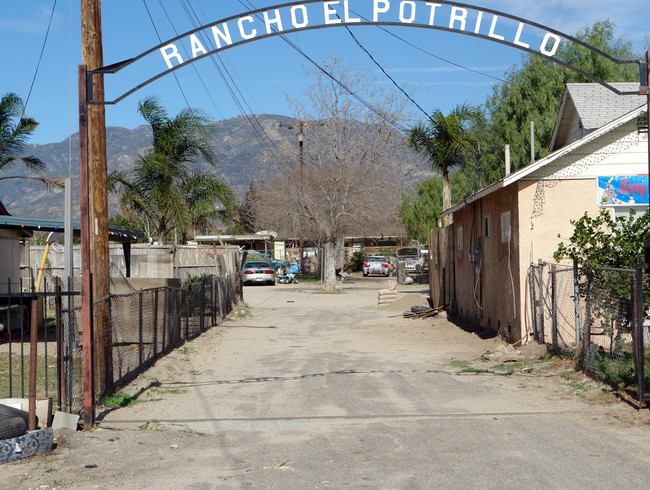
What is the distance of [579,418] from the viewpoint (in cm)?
817

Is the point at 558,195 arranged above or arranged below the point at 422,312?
above

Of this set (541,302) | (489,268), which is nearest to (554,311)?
(541,302)

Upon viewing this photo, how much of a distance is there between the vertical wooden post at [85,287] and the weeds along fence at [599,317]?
612cm

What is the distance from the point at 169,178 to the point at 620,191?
1600cm

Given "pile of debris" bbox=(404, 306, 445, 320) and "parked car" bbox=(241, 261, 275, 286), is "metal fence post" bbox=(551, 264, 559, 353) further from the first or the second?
"parked car" bbox=(241, 261, 275, 286)

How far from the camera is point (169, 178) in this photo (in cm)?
2583

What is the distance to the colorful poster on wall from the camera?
1467 centimetres

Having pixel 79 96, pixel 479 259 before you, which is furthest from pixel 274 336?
pixel 79 96

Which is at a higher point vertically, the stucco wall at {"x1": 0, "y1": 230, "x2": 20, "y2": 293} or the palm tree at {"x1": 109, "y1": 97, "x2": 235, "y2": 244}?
the palm tree at {"x1": 109, "y1": 97, "x2": 235, "y2": 244}

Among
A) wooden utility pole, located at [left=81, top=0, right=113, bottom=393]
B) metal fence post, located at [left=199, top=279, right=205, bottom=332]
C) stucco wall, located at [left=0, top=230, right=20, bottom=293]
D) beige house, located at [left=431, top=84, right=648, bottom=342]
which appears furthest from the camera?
stucco wall, located at [left=0, top=230, right=20, bottom=293]

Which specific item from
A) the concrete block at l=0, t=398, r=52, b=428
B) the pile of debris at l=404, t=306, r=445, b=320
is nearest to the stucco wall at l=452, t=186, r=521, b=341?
the pile of debris at l=404, t=306, r=445, b=320

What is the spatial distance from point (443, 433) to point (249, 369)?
589 centimetres

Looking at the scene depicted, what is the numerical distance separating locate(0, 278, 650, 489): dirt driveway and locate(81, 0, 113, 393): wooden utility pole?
1.14 metres

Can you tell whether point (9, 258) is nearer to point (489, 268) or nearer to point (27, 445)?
point (489, 268)
